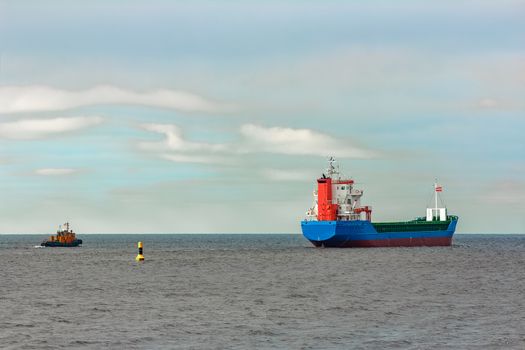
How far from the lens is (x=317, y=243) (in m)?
124

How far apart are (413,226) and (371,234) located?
52.6 ft

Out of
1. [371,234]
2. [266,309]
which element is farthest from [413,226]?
[266,309]

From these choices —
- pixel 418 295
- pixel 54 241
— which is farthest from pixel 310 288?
pixel 54 241

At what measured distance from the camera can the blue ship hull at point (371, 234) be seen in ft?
388

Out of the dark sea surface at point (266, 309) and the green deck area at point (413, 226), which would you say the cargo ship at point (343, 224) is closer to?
the green deck area at point (413, 226)

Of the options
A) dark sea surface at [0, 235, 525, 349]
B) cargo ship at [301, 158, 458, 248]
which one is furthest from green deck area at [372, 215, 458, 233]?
dark sea surface at [0, 235, 525, 349]

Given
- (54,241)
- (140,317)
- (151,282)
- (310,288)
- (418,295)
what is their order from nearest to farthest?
(140,317) → (418,295) → (310,288) → (151,282) → (54,241)

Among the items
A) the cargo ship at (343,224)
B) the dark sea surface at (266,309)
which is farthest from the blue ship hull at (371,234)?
the dark sea surface at (266,309)

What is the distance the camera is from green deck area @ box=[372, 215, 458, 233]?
131375mm

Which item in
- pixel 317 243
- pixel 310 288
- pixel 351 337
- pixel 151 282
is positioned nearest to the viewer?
pixel 351 337

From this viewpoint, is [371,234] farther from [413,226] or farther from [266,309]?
[266,309]

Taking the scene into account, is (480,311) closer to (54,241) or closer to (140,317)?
(140,317)

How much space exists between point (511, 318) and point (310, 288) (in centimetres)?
2120

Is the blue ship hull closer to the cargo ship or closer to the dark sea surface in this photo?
the cargo ship
